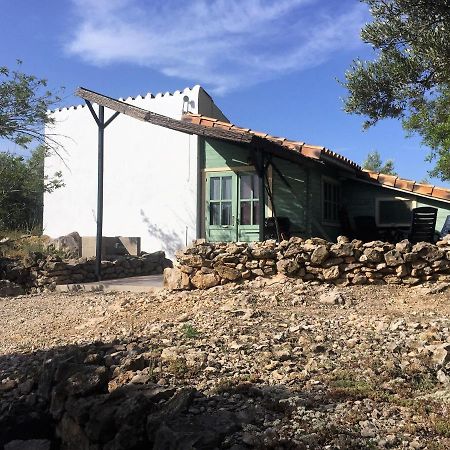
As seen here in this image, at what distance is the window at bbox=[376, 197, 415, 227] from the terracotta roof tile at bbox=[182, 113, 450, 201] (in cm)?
40

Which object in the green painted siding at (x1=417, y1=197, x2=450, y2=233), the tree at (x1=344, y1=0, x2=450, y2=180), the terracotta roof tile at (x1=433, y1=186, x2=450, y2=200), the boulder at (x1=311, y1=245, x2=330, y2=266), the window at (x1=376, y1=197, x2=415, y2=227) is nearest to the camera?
the tree at (x1=344, y1=0, x2=450, y2=180)

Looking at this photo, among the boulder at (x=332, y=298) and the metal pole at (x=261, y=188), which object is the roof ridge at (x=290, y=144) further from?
the boulder at (x=332, y=298)

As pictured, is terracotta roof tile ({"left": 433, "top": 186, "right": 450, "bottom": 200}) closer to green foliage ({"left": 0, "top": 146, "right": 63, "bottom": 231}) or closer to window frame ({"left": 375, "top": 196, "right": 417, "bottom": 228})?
window frame ({"left": 375, "top": 196, "right": 417, "bottom": 228})

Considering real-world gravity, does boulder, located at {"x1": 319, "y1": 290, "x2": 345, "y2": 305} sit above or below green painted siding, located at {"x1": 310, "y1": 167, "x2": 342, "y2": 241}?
below

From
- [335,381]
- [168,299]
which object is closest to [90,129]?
[168,299]

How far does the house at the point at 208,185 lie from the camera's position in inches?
452

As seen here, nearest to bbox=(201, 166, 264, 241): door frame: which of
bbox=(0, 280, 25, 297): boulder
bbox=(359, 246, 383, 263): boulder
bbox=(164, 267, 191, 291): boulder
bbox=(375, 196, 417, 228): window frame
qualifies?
bbox=(375, 196, 417, 228): window frame

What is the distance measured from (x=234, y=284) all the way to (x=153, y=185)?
23.0 feet

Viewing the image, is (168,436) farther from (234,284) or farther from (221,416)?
(234,284)

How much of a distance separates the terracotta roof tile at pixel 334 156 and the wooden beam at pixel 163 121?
538 mm

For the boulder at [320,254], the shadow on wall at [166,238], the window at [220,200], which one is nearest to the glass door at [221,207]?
the window at [220,200]

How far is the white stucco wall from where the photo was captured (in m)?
14.1

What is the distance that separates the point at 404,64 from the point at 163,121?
18.8 ft

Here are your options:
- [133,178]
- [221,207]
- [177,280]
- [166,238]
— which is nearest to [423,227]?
[221,207]
